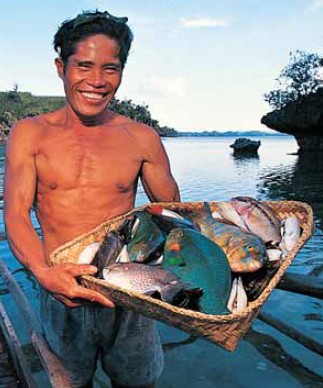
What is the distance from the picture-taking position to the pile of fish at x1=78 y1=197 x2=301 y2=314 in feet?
6.56

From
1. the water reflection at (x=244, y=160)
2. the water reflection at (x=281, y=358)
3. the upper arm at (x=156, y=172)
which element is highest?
the upper arm at (x=156, y=172)

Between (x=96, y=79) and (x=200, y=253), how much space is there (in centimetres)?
120

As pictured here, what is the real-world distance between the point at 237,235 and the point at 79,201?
3.68 ft

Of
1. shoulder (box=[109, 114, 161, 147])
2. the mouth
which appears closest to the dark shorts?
shoulder (box=[109, 114, 161, 147])

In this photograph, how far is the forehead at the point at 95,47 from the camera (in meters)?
2.65

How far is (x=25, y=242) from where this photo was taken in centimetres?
243

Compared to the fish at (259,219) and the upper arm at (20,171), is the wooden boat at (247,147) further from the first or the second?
the upper arm at (20,171)

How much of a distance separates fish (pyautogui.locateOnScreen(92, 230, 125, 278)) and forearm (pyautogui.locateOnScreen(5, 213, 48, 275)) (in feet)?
0.90

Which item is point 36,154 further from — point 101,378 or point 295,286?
point 101,378

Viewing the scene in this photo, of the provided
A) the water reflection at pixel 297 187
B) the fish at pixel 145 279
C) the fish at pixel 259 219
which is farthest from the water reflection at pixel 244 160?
the fish at pixel 145 279

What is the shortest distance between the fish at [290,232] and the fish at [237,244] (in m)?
0.19

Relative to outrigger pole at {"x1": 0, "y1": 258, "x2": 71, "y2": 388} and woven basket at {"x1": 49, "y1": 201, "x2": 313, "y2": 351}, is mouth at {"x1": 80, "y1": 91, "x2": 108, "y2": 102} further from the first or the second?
outrigger pole at {"x1": 0, "y1": 258, "x2": 71, "y2": 388}

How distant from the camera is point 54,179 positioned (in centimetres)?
292

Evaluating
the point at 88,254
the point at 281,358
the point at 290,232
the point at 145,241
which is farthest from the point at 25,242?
the point at 281,358
